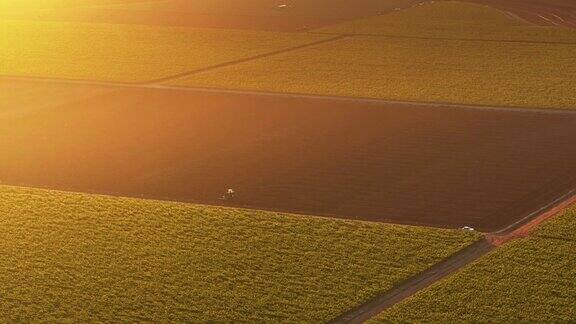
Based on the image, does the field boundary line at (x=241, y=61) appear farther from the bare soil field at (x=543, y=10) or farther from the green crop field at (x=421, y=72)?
the bare soil field at (x=543, y=10)

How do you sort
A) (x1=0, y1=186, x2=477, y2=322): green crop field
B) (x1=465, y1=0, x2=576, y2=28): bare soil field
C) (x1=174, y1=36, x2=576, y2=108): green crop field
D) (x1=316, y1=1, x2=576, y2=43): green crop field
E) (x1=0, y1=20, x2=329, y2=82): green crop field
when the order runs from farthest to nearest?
(x1=465, y1=0, x2=576, y2=28): bare soil field
(x1=316, y1=1, x2=576, y2=43): green crop field
(x1=0, y1=20, x2=329, y2=82): green crop field
(x1=174, y1=36, x2=576, y2=108): green crop field
(x1=0, y1=186, x2=477, y2=322): green crop field

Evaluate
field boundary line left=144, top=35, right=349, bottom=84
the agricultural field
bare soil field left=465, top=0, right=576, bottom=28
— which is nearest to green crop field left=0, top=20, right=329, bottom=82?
field boundary line left=144, top=35, right=349, bottom=84

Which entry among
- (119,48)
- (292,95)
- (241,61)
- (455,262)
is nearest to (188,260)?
(455,262)

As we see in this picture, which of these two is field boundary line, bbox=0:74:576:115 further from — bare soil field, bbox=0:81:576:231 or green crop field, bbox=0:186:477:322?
green crop field, bbox=0:186:477:322

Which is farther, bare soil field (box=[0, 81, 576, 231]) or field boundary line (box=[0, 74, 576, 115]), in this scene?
field boundary line (box=[0, 74, 576, 115])

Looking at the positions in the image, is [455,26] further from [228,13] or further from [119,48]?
[119,48]

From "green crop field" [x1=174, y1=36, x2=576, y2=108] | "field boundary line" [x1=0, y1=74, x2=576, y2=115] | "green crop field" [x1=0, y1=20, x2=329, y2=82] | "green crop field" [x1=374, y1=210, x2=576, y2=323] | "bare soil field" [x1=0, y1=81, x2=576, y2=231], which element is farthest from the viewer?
"green crop field" [x1=0, y1=20, x2=329, y2=82]

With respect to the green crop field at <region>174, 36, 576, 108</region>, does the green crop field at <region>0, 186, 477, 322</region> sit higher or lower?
higher

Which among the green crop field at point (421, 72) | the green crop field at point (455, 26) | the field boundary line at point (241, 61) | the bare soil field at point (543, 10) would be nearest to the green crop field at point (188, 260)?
the green crop field at point (421, 72)
